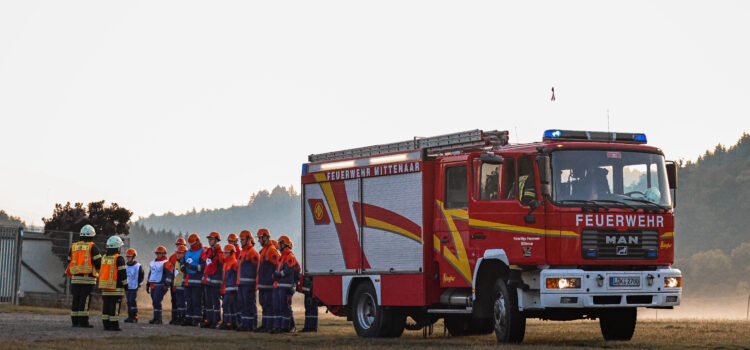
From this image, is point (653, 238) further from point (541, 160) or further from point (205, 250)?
point (205, 250)

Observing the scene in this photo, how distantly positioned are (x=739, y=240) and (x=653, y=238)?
15799 centimetres

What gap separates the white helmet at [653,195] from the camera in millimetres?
17375

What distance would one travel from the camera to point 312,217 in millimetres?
22891

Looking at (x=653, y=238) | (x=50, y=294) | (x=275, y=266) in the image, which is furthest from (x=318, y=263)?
(x=50, y=294)

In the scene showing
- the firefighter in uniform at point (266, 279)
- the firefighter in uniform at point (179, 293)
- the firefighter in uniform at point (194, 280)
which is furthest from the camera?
the firefighter in uniform at point (179, 293)

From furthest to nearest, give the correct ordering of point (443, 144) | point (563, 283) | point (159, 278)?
point (159, 278) → point (443, 144) → point (563, 283)

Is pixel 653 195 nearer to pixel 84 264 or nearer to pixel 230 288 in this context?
pixel 230 288

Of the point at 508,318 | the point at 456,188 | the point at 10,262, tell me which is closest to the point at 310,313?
the point at 456,188

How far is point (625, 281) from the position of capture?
17188mm

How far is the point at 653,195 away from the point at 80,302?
1131 cm

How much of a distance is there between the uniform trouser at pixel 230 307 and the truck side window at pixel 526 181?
28.2 feet

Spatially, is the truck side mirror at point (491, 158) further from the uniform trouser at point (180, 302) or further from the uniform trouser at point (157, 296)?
the uniform trouser at point (157, 296)

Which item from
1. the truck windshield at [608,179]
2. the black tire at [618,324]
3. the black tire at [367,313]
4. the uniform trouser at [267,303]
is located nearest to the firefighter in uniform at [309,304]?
the uniform trouser at [267,303]

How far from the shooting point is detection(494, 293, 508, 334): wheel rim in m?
17.7
